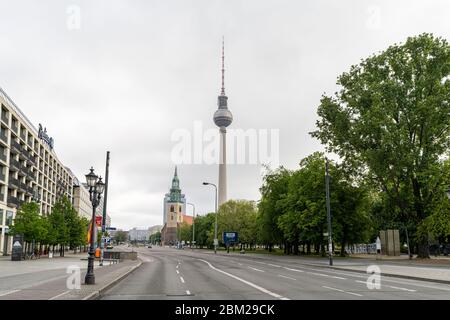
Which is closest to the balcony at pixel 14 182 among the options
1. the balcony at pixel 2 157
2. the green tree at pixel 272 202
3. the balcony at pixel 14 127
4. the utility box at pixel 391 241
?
the balcony at pixel 2 157

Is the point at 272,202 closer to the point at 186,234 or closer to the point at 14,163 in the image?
the point at 14,163

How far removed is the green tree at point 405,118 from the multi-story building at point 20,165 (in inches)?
1706

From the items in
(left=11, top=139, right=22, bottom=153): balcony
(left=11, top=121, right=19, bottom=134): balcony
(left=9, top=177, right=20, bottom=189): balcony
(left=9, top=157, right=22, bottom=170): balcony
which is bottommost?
(left=9, top=177, right=20, bottom=189): balcony

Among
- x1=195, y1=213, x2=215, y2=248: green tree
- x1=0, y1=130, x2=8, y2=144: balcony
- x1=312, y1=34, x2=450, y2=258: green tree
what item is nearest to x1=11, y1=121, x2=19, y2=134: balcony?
x1=0, y1=130, x2=8, y2=144: balcony

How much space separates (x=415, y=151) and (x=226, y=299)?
33.9 metres

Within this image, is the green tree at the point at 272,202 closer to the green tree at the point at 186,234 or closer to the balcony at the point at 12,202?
the balcony at the point at 12,202

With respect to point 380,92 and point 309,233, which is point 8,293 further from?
point 309,233

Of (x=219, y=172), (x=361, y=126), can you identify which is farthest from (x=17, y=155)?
(x=219, y=172)

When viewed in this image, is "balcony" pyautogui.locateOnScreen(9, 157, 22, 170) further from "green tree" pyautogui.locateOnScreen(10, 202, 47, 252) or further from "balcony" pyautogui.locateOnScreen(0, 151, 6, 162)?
"green tree" pyautogui.locateOnScreen(10, 202, 47, 252)

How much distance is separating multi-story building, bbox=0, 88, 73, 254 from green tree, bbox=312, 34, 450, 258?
43.3 m

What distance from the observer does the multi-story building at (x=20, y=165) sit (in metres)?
58.8

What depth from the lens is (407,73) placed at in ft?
144

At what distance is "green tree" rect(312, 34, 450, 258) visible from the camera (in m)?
42.0
